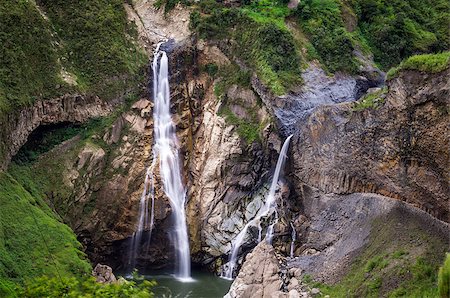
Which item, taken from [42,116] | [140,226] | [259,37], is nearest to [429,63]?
[259,37]

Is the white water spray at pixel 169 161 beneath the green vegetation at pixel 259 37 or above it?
beneath

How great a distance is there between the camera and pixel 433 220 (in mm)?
22672

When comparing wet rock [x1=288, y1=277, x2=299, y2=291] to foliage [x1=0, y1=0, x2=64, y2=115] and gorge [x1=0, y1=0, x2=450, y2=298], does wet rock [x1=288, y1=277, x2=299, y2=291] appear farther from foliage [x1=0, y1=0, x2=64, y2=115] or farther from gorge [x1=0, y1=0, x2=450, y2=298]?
foliage [x1=0, y1=0, x2=64, y2=115]

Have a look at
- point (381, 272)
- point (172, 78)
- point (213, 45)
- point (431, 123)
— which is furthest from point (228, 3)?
point (381, 272)

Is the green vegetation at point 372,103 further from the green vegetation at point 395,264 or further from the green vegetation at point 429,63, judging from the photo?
the green vegetation at point 395,264

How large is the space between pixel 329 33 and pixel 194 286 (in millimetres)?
24827

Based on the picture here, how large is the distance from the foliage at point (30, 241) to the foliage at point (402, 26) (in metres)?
31.0

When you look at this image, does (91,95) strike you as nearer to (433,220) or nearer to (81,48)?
(81,48)

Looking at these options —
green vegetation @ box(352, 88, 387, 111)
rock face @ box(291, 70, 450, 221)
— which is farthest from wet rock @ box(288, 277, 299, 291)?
green vegetation @ box(352, 88, 387, 111)

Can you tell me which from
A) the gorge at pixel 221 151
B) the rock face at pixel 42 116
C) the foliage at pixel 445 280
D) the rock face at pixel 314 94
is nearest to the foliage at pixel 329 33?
the gorge at pixel 221 151

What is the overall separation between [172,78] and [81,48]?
7065 millimetres

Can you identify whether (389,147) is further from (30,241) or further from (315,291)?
(30,241)

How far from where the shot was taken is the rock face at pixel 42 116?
27906 mm

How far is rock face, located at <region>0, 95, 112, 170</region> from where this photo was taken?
27.9m
